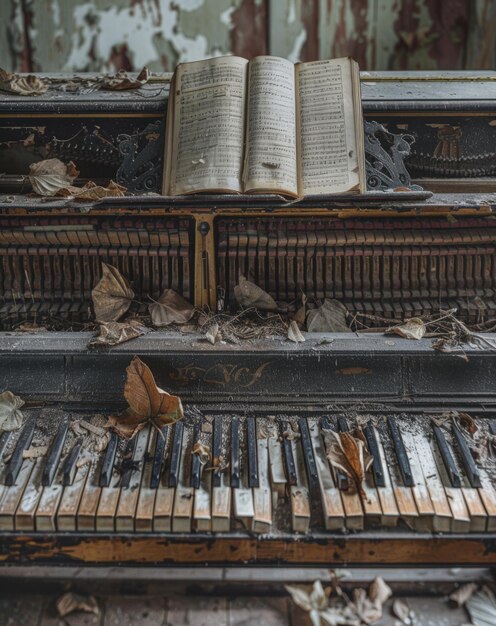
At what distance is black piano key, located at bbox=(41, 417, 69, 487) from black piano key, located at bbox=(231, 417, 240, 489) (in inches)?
22.2

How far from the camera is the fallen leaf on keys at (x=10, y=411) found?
2.22 meters

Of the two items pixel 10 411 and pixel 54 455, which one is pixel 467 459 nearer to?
pixel 54 455

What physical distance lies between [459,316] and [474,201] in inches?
17.7

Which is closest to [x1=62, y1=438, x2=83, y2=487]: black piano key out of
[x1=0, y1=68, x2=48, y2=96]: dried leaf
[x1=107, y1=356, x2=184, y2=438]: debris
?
[x1=107, y1=356, x2=184, y2=438]: debris

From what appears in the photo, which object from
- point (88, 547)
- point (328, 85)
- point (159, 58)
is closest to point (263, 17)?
point (159, 58)

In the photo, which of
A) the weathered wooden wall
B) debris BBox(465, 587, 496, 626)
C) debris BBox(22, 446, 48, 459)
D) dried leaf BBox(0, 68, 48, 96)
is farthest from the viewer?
the weathered wooden wall

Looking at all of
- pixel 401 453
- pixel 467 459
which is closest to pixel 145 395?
pixel 401 453

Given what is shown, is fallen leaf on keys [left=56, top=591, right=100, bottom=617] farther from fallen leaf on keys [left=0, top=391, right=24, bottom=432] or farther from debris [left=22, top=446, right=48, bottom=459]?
fallen leaf on keys [left=0, top=391, right=24, bottom=432]

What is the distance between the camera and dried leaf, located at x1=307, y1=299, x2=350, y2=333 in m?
2.44

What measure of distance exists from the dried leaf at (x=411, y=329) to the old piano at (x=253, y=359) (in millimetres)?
47

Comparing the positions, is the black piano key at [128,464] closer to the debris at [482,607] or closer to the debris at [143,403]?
the debris at [143,403]

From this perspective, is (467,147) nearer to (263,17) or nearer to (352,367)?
(352,367)

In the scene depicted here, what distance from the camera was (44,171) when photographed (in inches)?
103

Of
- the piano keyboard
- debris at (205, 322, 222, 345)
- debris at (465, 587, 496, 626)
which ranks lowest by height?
debris at (465, 587, 496, 626)
